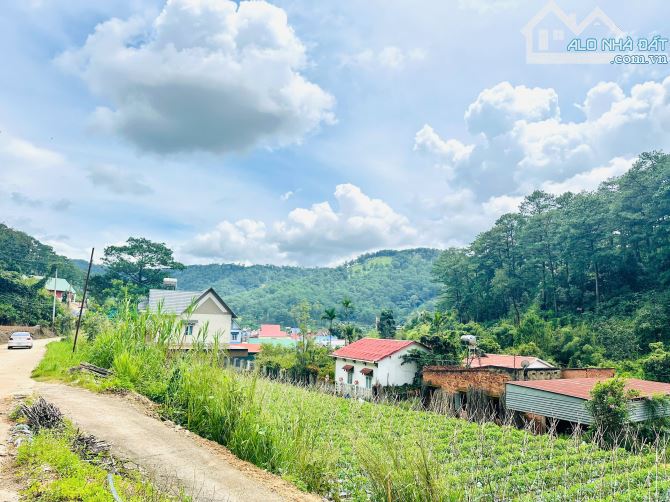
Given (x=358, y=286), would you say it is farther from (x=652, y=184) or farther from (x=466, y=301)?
(x=652, y=184)

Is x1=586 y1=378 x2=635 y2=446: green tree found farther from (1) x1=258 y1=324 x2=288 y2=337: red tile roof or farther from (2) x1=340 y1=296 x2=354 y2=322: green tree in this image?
(1) x1=258 y1=324 x2=288 y2=337: red tile roof

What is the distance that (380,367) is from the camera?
21797 mm

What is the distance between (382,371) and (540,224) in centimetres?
2707

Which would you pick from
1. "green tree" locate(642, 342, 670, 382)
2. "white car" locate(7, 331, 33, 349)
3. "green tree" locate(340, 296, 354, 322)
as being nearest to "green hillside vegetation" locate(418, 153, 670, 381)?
"green tree" locate(642, 342, 670, 382)

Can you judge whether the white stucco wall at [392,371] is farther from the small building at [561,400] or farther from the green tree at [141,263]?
the green tree at [141,263]

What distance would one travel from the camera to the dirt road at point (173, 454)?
14.3 ft

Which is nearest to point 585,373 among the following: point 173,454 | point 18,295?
point 173,454

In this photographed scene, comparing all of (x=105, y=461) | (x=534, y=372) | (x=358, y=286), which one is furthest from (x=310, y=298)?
(x=105, y=461)

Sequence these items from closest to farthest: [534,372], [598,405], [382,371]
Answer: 1. [598,405]
2. [534,372]
3. [382,371]

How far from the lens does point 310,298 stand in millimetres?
92250

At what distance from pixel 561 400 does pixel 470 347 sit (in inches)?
376

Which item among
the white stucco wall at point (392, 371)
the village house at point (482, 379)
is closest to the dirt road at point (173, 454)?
the village house at point (482, 379)

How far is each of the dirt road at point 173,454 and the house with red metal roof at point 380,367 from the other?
49.9 feet

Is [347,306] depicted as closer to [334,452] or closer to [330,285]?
[334,452]
